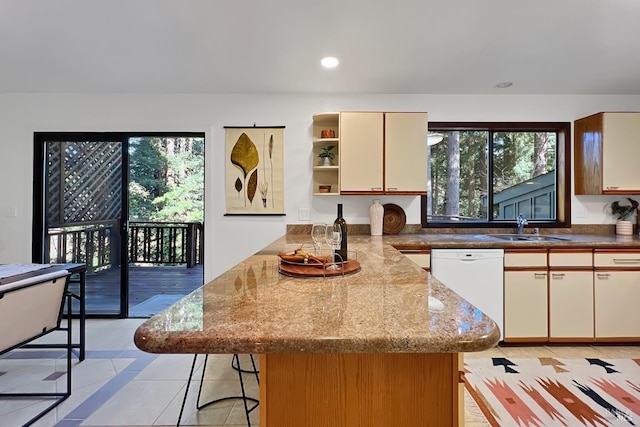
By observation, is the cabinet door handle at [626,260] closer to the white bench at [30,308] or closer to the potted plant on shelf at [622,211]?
the potted plant on shelf at [622,211]

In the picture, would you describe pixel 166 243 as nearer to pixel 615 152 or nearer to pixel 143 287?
pixel 143 287

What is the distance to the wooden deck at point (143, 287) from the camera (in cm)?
369

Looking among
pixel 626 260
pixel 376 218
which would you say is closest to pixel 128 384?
pixel 376 218

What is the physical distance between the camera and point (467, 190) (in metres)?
3.57

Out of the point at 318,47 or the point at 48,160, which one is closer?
the point at 318,47

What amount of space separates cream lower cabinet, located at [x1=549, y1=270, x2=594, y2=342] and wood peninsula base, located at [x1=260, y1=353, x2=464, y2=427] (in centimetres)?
249

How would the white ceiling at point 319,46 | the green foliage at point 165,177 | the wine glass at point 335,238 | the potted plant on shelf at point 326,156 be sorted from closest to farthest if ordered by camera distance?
the wine glass at point 335,238, the white ceiling at point 319,46, the potted plant on shelf at point 326,156, the green foliage at point 165,177

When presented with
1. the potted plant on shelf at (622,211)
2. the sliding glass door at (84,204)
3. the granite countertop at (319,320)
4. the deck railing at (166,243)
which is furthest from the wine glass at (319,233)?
the deck railing at (166,243)

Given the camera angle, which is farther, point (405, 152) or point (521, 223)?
point (521, 223)

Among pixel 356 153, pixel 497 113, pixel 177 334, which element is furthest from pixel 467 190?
pixel 177 334

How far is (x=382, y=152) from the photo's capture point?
3.10 meters

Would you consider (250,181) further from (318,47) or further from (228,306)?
(228,306)

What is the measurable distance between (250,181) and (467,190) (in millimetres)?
2368

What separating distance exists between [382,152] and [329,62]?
3.13ft
